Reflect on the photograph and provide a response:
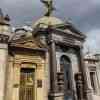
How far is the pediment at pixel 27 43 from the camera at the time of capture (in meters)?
13.5

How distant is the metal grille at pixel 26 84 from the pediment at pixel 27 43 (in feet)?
6.31

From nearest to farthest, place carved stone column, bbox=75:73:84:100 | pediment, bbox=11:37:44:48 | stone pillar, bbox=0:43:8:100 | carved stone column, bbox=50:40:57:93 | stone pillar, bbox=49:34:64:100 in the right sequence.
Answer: stone pillar, bbox=0:43:8:100 → pediment, bbox=11:37:44:48 → stone pillar, bbox=49:34:64:100 → carved stone column, bbox=50:40:57:93 → carved stone column, bbox=75:73:84:100

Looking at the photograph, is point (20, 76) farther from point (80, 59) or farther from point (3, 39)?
point (80, 59)

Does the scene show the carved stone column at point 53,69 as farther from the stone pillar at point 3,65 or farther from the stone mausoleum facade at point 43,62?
the stone pillar at point 3,65

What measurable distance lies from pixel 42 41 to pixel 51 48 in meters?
1.04

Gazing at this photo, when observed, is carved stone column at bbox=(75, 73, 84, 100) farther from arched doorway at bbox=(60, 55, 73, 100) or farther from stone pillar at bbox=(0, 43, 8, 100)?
stone pillar at bbox=(0, 43, 8, 100)

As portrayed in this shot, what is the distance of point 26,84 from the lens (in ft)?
44.0

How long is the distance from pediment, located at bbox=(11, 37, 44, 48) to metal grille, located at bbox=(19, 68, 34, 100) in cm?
192

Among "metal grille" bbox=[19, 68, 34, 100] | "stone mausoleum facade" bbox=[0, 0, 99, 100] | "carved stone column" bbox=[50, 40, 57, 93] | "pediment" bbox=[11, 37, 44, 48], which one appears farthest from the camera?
"carved stone column" bbox=[50, 40, 57, 93]

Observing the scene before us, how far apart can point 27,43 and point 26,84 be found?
3254mm

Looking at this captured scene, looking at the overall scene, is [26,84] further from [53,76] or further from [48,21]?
[48,21]

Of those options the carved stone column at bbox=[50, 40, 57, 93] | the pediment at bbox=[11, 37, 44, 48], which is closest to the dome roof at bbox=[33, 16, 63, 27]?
the carved stone column at bbox=[50, 40, 57, 93]

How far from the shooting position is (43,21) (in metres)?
17.8

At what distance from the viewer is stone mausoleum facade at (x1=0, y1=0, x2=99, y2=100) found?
40.9 ft
